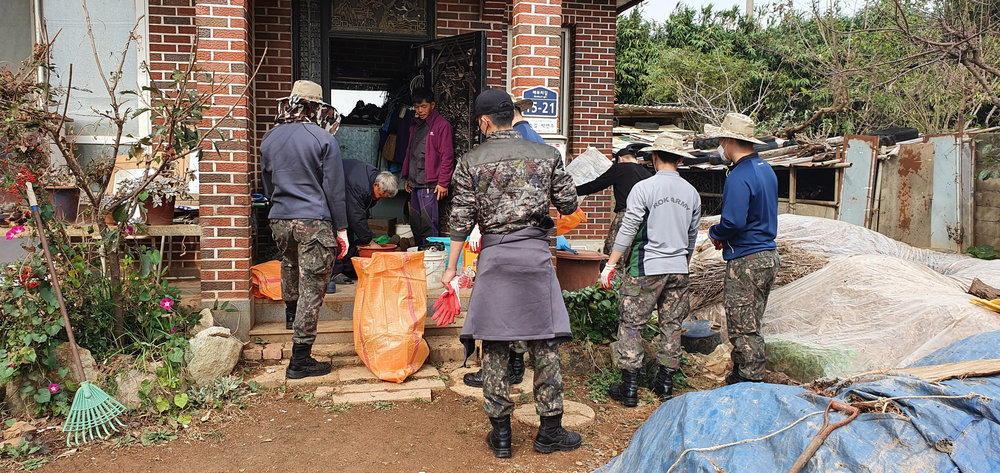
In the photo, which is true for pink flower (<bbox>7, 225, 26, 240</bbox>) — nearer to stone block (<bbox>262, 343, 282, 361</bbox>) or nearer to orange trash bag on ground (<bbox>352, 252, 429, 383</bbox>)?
stone block (<bbox>262, 343, 282, 361</bbox>)

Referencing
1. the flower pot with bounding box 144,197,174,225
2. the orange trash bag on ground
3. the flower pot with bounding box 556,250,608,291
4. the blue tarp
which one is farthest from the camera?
the flower pot with bounding box 556,250,608,291

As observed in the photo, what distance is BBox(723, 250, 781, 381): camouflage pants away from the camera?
4.87 meters

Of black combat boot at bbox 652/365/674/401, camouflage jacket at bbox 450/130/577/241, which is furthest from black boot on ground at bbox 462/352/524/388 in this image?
camouflage jacket at bbox 450/130/577/241

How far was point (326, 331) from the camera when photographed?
5578mm

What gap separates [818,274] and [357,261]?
4.27m

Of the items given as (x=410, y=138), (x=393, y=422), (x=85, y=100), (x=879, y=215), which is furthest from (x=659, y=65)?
(x=393, y=422)

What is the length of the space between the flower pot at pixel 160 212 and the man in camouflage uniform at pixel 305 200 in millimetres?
987

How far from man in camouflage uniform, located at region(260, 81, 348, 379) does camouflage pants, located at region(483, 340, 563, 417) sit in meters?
1.66

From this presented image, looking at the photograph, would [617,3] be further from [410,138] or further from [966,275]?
[966,275]

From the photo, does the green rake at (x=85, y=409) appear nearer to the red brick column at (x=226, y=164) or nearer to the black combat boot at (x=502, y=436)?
the red brick column at (x=226, y=164)

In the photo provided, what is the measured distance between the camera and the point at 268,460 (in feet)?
12.9

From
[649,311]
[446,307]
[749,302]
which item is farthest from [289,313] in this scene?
[749,302]

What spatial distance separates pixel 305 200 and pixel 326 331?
1177mm

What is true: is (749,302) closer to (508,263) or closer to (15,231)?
(508,263)
